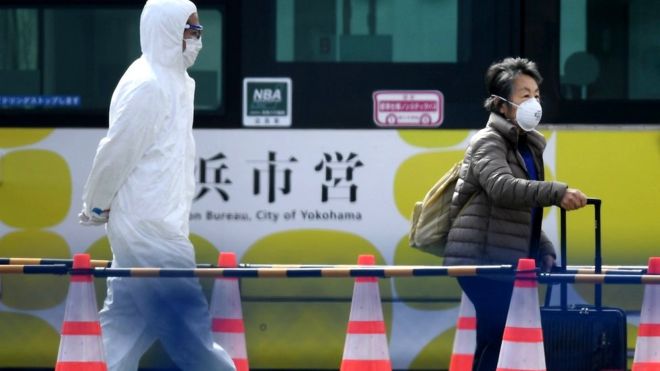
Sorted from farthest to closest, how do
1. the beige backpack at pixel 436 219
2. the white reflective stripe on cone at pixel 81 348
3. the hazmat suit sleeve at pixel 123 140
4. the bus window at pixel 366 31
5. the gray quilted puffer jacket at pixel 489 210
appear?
the bus window at pixel 366 31, the beige backpack at pixel 436 219, the gray quilted puffer jacket at pixel 489 210, the white reflective stripe on cone at pixel 81 348, the hazmat suit sleeve at pixel 123 140

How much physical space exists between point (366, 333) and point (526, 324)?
73 cm

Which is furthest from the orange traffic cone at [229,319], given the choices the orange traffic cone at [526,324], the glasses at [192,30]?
the orange traffic cone at [526,324]

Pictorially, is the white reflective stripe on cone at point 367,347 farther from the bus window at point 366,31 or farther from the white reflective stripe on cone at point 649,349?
the bus window at point 366,31

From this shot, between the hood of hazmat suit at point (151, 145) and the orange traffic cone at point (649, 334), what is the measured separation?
6.50 ft

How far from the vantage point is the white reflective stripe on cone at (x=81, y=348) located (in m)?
5.82

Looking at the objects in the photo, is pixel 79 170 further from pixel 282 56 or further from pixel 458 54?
pixel 458 54

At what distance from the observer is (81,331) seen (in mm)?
5867

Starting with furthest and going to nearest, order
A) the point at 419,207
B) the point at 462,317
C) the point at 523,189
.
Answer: the point at 462,317, the point at 419,207, the point at 523,189

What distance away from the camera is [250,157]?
7578mm

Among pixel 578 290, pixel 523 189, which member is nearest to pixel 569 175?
pixel 578 290

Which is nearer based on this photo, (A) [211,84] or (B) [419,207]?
(B) [419,207]

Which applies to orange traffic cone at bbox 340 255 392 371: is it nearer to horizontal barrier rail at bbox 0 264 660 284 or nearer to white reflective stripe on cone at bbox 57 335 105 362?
horizontal barrier rail at bbox 0 264 660 284

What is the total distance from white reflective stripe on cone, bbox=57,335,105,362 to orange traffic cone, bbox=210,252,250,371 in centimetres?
71

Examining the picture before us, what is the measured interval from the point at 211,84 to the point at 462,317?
5.78 feet
